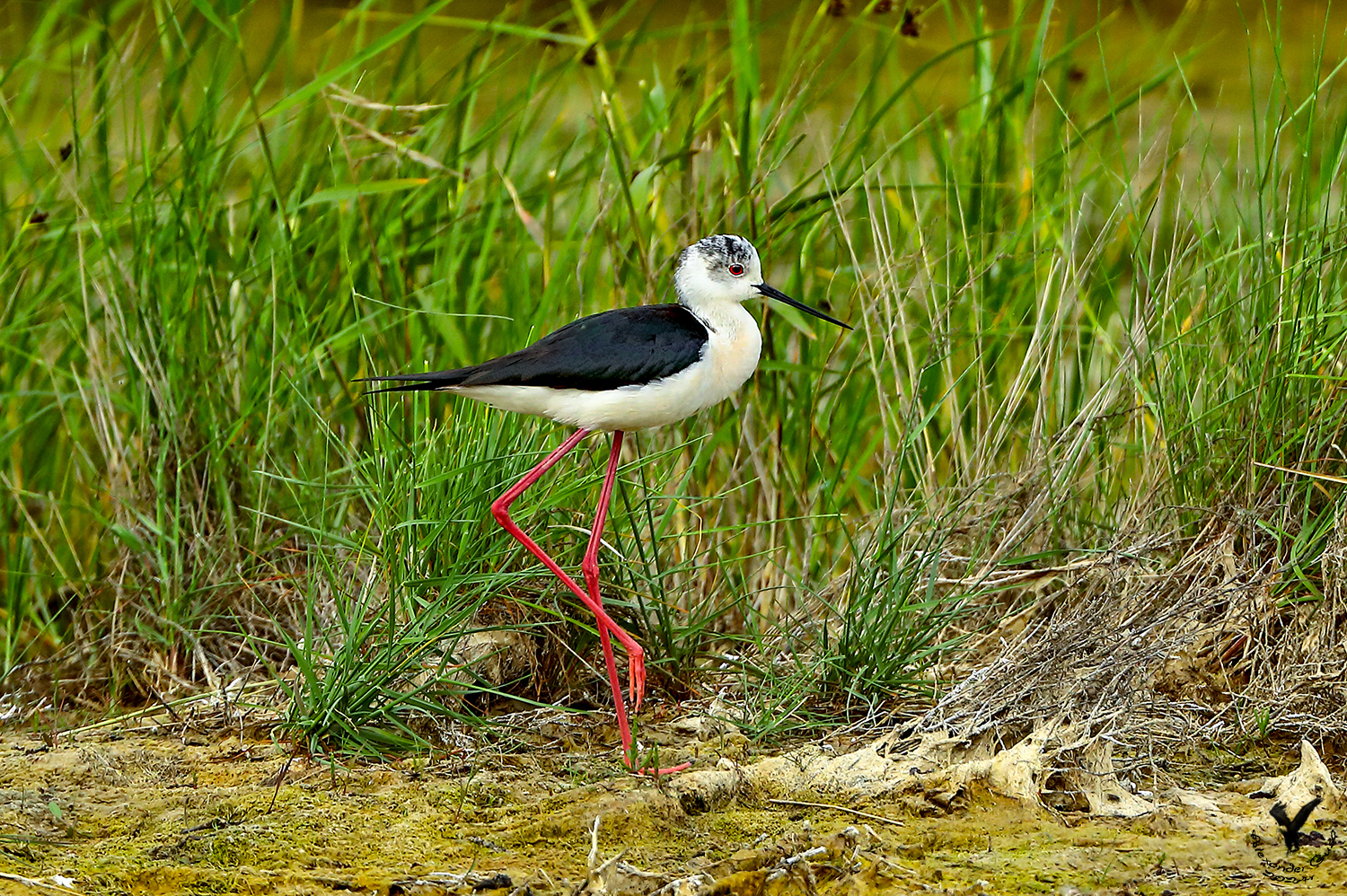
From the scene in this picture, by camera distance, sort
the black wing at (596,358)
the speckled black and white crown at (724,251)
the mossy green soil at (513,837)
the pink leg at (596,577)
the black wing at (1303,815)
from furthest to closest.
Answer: the speckled black and white crown at (724,251)
the pink leg at (596,577)
the black wing at (596,358)
the black wing at (1303,815)
the mossy green soil at (513,837)

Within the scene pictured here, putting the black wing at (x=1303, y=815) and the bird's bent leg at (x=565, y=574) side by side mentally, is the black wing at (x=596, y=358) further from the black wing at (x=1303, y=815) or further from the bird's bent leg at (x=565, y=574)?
the black wing at (x=1303, y=815)

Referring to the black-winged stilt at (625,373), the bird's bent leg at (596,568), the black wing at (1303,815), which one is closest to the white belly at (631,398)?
the black-winged stilt at (625,373)

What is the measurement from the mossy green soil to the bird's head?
984 mm

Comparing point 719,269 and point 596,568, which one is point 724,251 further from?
Result: point 596,568

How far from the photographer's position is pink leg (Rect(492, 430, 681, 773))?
2.91 meters

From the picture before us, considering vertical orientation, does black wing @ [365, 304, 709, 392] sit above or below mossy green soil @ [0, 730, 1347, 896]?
above

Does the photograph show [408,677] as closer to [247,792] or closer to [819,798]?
[247,792]

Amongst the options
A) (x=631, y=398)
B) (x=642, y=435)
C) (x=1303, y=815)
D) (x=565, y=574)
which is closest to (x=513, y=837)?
(x=565, y=574)

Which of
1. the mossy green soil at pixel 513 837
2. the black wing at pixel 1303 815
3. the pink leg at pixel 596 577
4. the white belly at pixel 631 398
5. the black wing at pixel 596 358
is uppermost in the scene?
the black wing at pixel 596 358

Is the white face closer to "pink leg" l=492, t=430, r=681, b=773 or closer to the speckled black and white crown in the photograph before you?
the speckled black and white crown

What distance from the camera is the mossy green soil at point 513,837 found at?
2.37 metres

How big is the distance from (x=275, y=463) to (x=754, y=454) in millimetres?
1180

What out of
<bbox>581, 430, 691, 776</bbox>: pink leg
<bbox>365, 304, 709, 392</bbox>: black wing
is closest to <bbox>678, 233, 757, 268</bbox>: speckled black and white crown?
<bbox>365, 304, 709, 392</bbox>: black wing

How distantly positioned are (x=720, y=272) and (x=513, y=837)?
1.23 metres
